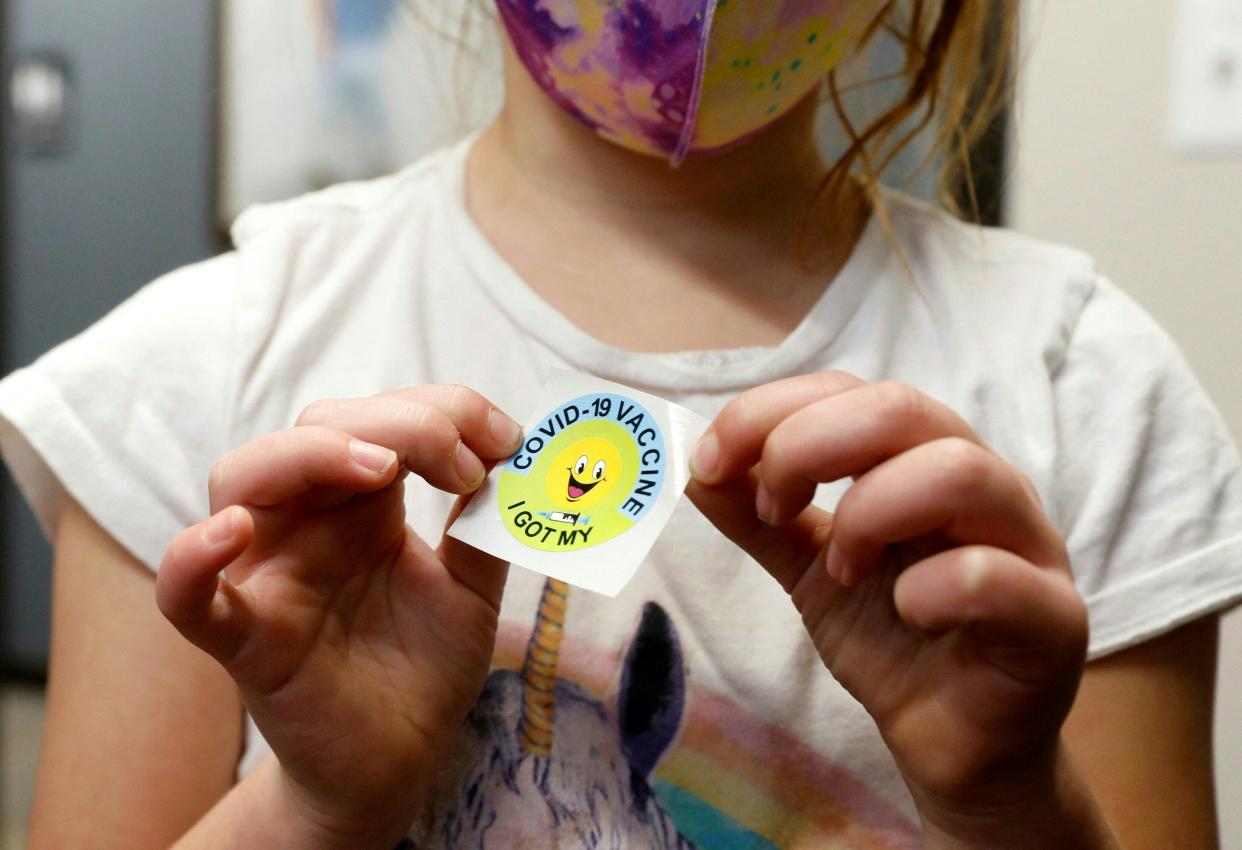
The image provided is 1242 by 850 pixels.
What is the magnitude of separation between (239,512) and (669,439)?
0.19 m

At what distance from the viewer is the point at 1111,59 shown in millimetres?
1342

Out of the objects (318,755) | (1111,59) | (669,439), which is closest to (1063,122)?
(1111,59)

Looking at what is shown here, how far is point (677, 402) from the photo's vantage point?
69 cm

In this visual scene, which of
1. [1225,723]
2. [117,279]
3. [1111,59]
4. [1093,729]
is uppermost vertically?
[1111,59]

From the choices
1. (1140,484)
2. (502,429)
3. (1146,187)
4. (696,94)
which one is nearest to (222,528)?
(502,429)

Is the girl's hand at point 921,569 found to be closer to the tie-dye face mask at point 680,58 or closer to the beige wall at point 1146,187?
the tie-dye face mask at point 680,58

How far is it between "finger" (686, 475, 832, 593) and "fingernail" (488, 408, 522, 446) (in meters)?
0.09

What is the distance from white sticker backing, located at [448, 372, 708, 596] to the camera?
49 centimetres

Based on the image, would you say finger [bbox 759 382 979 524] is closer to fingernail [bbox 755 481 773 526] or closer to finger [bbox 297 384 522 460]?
fingernail [bbox 755 481 773 526]

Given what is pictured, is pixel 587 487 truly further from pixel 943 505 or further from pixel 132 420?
pixel 132 420

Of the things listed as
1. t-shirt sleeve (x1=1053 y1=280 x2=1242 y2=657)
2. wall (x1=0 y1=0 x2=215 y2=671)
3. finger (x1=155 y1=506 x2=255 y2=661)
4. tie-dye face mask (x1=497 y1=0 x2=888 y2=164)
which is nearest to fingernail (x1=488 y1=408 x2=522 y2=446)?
finger (x1=155 y1=506 x2=255 y2=661)

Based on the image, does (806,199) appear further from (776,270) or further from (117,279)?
(117,279)

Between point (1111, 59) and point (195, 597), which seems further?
point (1111, 59)

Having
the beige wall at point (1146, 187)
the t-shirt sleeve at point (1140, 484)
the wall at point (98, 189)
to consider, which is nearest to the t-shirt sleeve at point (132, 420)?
the t-shirt sleeve at point (1140, 484)
